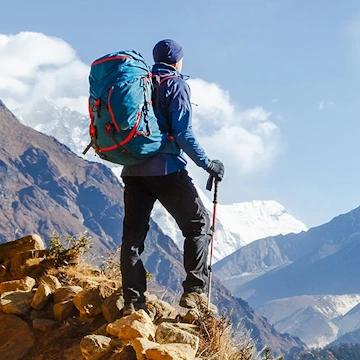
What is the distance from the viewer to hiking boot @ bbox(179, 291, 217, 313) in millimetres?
5314

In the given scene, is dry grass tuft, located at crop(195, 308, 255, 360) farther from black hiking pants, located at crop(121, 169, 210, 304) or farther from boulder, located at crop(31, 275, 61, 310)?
boulder, located at crop(31, 275, 61, 310)

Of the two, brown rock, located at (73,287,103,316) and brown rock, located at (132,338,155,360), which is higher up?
brown rock, located at (73,287,103,316)

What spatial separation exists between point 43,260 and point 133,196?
Result: 2.31 metres

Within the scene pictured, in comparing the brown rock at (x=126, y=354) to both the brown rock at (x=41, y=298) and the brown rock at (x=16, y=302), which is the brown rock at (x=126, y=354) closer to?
the brown rock at (x=41, y=298)

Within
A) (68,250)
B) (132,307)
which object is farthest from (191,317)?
(68,250)

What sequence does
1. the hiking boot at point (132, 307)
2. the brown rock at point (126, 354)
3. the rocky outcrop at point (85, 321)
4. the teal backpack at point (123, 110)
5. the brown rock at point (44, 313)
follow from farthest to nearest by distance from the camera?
the brown rock at point (44, 313), the hiking boot at point (132, 307), the teal backpack at point (123, 110), the rocky outcrop at point (85, 321), the brown rock at point (126, 354)

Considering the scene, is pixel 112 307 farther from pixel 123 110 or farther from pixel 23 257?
pixel 23 257

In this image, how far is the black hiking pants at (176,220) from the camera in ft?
17.7

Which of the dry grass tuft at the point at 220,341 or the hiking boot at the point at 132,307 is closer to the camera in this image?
the dry grass tuft at the point at 220,341

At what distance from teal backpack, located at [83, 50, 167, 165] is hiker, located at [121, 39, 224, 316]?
6.6 inches

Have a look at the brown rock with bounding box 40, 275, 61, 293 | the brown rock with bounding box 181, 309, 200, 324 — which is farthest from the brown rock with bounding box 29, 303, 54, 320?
the brown rock with bounding box 181, 309, 200, 324

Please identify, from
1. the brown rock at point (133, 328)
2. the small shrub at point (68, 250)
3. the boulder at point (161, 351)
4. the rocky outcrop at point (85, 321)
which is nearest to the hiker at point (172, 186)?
the rocky outcrop at point (85, 321)

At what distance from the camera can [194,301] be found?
17.7 ft

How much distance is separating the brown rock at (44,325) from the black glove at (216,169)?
7.09ft
